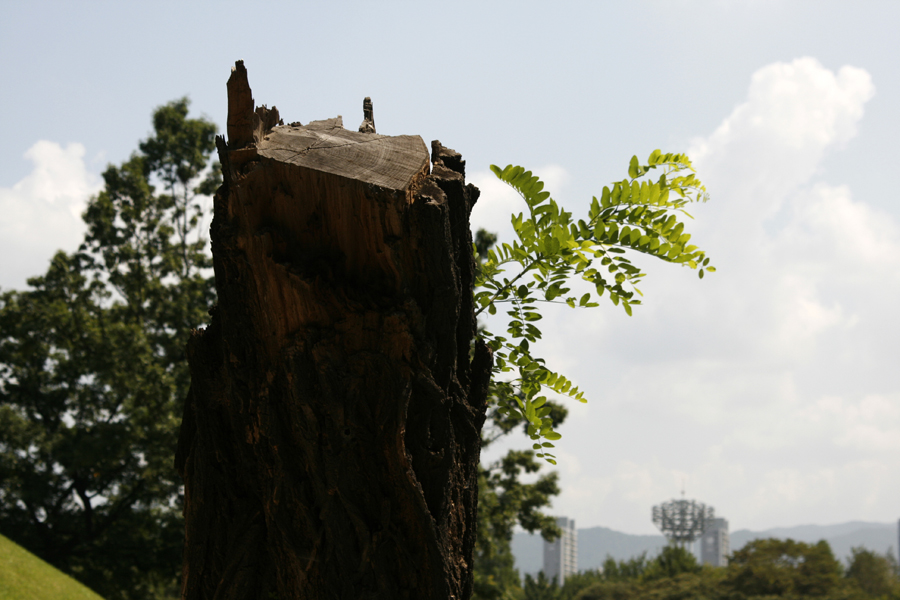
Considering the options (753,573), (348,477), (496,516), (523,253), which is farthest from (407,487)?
(753,573)

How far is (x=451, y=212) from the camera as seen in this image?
2.35 metres

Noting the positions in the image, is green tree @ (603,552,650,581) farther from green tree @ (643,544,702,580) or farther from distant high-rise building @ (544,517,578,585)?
distant high-rise building @ (544,517,578,585)

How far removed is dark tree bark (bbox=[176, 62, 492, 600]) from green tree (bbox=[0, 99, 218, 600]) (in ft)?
40.8

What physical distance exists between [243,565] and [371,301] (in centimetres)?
100

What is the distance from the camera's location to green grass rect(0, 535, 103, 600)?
880 centimetres

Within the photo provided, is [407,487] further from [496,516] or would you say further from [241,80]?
[496,516]

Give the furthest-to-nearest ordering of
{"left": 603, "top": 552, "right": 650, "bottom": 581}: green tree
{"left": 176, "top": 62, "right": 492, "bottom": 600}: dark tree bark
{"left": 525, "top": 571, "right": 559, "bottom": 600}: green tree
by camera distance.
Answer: {"left": 603, "top": 552, "right": 650, "bottom": 581}: green tree
{"left": 525, "top": 571, "right": 559, "bottom": 600}: green tree
{"left": 176, "top": 62, "right": 492, "bottom": 600}: dark tree bark

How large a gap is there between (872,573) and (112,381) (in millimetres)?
28162

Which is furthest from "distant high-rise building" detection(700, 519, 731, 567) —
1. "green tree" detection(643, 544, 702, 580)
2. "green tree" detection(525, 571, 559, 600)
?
"green tree" detection(525, 571, 559, 600)

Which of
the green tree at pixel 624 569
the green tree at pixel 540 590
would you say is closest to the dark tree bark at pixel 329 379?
the green tree at pixel 540 590

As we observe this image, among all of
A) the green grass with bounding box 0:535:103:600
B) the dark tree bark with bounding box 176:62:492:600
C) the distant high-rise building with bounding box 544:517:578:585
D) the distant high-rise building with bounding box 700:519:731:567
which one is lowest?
the distant high-rise building with bounding box 544:517:578:585

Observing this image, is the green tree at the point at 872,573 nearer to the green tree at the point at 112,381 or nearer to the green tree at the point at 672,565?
the green tree at the point at 672,565

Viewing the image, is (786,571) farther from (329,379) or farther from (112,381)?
(329,379)

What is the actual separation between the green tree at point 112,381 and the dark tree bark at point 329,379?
1242cm
